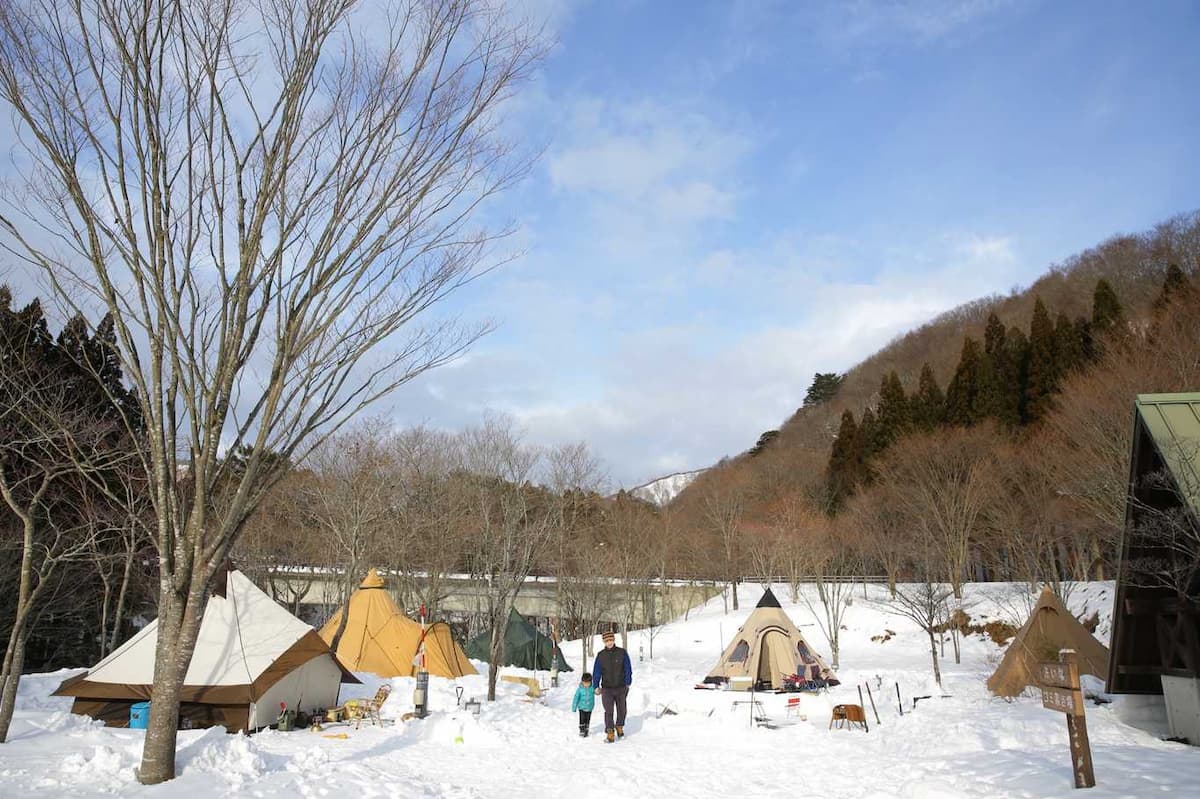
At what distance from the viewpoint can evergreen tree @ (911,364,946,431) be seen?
39594 millimetres

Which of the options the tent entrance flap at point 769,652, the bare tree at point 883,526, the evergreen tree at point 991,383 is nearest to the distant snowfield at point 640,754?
the tent entrance flap at point 769,652

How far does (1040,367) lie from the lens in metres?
36.4

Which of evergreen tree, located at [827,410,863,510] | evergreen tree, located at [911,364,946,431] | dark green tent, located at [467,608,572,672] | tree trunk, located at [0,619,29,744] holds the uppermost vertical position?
evergreen tree, located at [911,364,946,431]

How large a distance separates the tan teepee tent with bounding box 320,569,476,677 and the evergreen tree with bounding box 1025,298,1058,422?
29017mm

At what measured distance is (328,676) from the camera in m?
13.3

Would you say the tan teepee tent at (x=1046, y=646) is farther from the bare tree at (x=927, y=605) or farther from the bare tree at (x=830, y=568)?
the bare tree at (x=830, y=568)

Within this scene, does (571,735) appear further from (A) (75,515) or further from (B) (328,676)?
(A) (75,515)

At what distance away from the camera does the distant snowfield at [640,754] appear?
6.08 metres

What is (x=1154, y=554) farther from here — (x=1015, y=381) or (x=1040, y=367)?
(x=1015, y=381)

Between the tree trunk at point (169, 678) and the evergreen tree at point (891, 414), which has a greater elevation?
the evergreen tree at point (891, 414)

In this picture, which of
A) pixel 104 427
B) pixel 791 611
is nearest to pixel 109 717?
pixel 104 427

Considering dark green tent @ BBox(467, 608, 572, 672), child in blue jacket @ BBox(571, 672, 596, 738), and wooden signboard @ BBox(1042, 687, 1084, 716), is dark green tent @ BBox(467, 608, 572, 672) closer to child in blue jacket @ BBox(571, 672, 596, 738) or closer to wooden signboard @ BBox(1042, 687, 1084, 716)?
child in blue jacket @ BBox(571, 672, 596, 738)

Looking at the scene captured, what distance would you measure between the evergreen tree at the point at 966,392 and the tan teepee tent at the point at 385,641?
95.9 feet

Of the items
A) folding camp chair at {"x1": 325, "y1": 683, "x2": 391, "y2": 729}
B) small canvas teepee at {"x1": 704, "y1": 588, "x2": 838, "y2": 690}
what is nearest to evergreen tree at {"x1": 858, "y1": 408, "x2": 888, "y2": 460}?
small canvas teepee at {"x1": 704, "y1": 588, "x2": 838, "y2": 690}
